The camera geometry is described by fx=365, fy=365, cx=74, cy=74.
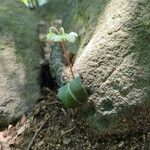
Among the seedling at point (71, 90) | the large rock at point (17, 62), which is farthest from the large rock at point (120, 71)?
the large rock at point (17, 62)

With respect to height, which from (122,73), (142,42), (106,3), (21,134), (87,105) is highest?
(106,3)

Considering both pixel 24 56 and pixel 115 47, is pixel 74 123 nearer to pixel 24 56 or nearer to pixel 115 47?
pixel 115 47

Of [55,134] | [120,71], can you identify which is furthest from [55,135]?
[120,71]

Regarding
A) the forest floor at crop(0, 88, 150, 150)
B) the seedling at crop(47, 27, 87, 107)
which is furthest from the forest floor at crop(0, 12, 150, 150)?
the seedling at crop(47, 27, 87, 107)

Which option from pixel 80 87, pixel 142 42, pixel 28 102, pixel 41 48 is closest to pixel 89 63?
pixel 80 87

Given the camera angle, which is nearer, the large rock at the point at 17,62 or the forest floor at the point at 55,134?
the forest floor at the point at 55,134

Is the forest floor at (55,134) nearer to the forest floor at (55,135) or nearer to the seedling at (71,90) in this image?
the forest floor at (55,135)

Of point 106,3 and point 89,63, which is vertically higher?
point 106,3
